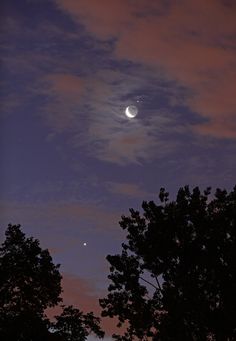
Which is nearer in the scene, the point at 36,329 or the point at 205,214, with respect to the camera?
the point at 205,214

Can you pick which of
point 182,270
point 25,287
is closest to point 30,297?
point 25,287

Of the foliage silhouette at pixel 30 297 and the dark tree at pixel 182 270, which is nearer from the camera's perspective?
the dark tree at pixel 182 270

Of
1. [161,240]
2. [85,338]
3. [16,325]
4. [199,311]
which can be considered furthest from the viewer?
[85,338]

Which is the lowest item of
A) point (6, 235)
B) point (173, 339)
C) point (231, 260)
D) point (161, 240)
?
point (173, 339)

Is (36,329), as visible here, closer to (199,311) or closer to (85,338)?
(85,338)

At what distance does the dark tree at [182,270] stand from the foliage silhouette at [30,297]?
1022cm

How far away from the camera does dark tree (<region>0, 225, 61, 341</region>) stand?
45781mm

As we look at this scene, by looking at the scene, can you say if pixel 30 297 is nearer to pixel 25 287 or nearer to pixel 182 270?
pixel 25 287

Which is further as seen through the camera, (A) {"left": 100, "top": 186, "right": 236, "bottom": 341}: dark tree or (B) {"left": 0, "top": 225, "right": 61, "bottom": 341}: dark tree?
(B) {"left": 0, "top": 225, "right": 61, "bottom": 341}: dark tree

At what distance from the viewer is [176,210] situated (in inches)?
1491

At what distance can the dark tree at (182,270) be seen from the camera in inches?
1363

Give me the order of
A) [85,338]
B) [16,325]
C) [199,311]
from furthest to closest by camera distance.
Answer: [85,338] < [16,325] < [199,311]

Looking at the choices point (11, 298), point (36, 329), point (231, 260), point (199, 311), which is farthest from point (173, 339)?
point (11, 298)

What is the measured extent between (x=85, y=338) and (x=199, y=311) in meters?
17.6
